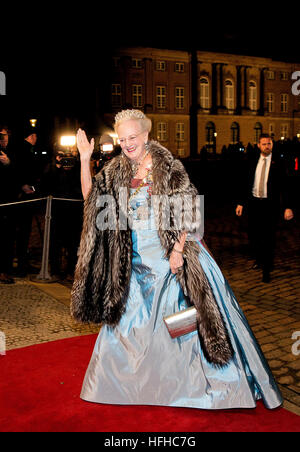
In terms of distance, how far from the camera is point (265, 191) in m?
7.34

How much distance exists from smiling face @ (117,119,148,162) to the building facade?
51012mm

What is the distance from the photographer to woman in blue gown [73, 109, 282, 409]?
126 inches

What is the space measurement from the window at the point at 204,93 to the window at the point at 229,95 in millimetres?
3096

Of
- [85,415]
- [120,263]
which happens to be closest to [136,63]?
[120,263]

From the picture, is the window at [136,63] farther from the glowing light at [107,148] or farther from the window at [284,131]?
the glowing light at [107,148]

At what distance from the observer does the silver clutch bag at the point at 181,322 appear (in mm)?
3188

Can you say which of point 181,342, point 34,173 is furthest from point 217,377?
point 34,173

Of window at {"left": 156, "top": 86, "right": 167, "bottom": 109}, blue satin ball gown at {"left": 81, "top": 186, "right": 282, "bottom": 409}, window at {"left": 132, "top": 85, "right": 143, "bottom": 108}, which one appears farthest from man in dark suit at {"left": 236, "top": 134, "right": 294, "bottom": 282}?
window at {"left": 156, "top": 86, "right": 167, "bottom": 109}

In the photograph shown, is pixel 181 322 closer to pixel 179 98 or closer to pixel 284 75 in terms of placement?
pixel 179 98

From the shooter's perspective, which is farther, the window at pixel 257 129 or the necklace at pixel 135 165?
the window at pixel 257 129

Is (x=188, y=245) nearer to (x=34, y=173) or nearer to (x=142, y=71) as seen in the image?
(x=34, y=173)

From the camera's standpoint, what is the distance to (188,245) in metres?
3.29

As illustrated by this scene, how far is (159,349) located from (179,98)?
60264mm

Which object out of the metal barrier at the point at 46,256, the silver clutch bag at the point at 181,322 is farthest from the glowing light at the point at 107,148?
the silver clutch bag at the point at 181,322
